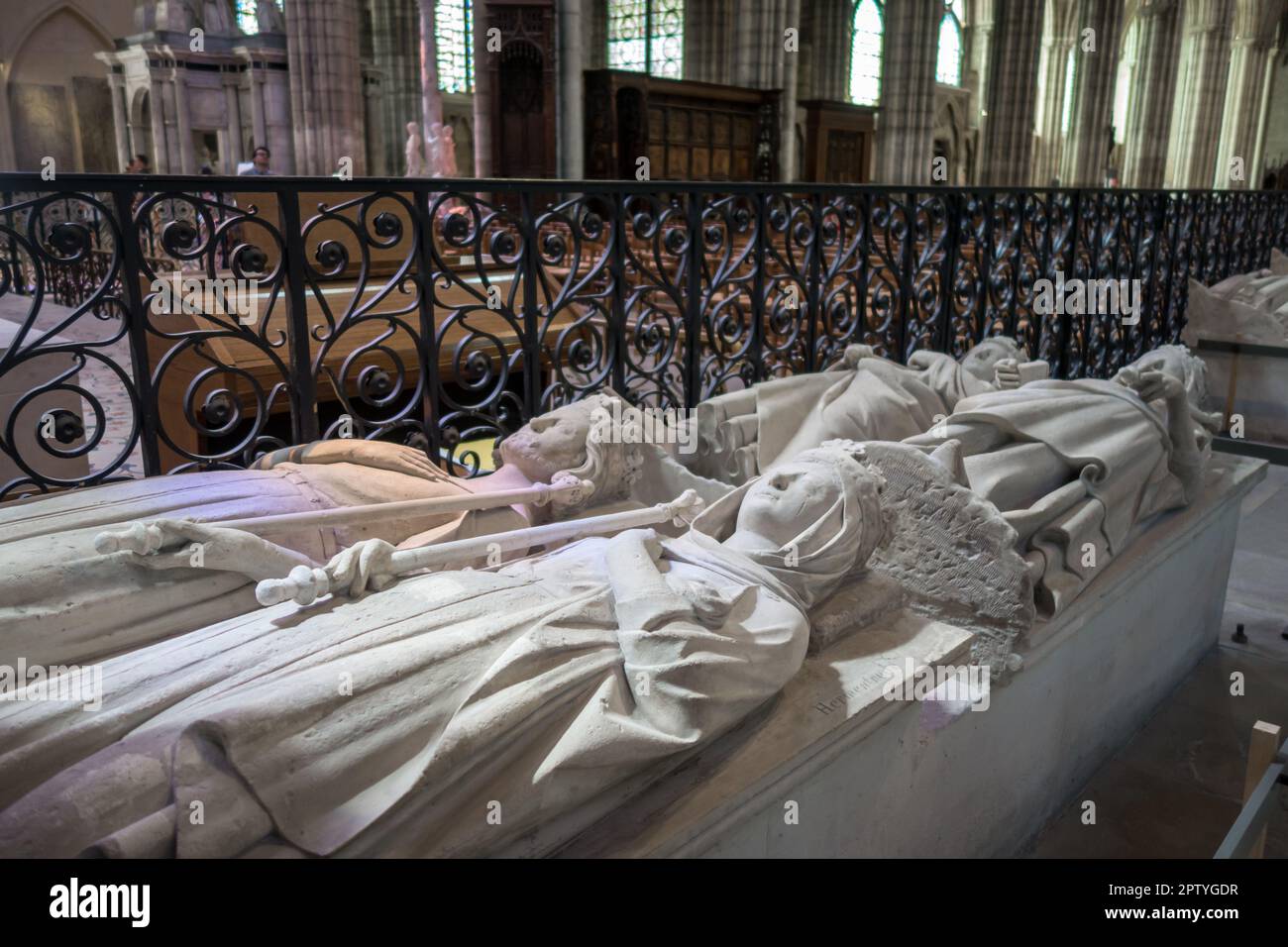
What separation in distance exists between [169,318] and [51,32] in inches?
593

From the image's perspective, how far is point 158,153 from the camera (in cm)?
1281

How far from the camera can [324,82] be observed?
10.9 m

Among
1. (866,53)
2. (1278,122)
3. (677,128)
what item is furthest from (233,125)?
(1278,122)

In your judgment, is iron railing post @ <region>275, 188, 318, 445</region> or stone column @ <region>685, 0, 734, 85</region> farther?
stone column @ <region>685, 0, 734, 85</region>

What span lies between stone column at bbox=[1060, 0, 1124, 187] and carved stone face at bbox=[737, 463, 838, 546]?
60.1 ft

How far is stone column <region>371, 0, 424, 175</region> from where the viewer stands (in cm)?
1788

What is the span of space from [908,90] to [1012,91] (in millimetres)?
3672

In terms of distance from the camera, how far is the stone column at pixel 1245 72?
25000mm

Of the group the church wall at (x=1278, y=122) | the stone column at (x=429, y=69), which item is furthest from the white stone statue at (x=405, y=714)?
the church wall at (x=1278, y=122)

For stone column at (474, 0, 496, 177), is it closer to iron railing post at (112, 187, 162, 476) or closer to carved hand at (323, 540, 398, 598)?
iron railing post at (112, 187, 162, 476)

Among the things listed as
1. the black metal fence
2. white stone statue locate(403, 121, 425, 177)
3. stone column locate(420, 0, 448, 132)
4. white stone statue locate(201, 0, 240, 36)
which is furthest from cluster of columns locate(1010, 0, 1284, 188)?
white stone statue locate(201, 0, 240, 36)

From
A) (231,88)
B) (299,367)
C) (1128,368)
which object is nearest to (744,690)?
(299,367)

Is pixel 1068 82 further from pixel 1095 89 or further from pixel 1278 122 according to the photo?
pixel 1095 89

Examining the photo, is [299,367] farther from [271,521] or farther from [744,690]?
[744,690]
